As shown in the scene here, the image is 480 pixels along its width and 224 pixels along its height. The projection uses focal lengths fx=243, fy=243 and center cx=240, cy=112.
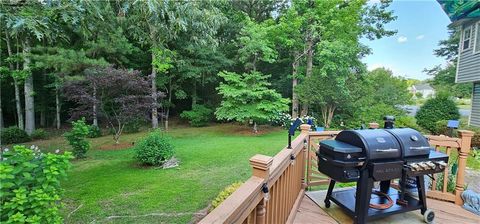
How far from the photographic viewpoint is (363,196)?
2.20 metres

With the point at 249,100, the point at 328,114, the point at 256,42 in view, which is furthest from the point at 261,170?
the point at 328,114

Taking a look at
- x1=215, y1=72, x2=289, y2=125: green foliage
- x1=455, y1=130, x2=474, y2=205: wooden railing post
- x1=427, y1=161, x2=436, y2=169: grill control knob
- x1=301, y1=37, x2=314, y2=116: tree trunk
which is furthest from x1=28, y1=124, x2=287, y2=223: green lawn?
x1=301, y1=37, x2=314, y2=116: tree trunk

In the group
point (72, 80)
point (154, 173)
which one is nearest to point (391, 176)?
point (154, 173)

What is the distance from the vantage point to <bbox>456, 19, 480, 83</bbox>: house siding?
8.08 m

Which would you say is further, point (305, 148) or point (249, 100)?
point (249, 100)

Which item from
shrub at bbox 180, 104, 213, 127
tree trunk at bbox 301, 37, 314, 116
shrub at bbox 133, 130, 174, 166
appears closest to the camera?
shrub at bbox 133, 130, 174, 166

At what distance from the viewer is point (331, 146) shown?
2227 millimetres

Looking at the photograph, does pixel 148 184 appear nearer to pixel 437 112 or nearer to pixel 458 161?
pixel 458 161

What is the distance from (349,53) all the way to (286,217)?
29.7ft

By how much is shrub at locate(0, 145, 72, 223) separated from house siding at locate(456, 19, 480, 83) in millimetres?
11032

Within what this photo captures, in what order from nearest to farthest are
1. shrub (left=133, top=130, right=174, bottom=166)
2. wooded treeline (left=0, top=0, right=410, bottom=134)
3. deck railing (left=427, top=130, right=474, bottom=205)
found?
deck railing (left=427, top=130, right=474, bottom=205) < shrub (left=133, top=130, right=174, bottom=166) < wooded treeline (left=0, top=0, right=410, bottom=134)

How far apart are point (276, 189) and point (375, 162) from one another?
0.99m

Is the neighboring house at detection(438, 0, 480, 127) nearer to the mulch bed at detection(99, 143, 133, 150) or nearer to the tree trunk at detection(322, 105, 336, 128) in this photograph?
the tree trunk at detection(322, 105, 336, 128)

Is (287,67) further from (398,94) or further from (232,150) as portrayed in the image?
(232,150)
